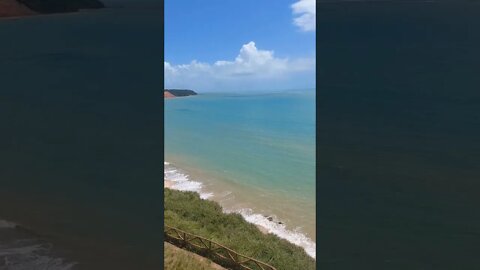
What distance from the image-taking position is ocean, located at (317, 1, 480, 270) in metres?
2.14

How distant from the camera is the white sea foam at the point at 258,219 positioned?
12.8 feet

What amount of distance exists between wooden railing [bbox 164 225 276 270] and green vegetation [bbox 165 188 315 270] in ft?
0.81

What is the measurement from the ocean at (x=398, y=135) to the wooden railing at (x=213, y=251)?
4.04 feet

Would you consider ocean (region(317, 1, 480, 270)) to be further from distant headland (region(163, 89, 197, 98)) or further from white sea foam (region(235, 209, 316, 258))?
distant headland (region(163, 89, 197, 98))

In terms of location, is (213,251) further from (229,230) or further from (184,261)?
(229,230)

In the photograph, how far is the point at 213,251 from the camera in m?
3.45
